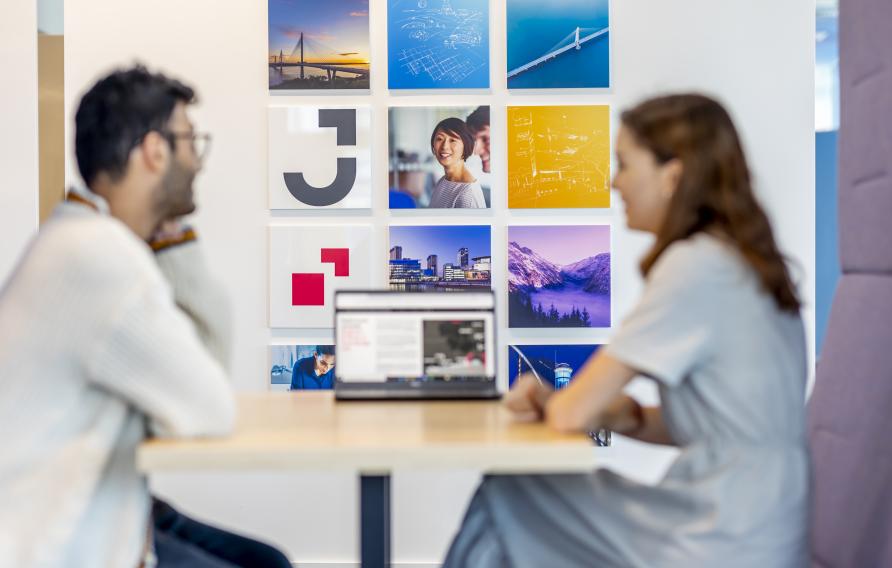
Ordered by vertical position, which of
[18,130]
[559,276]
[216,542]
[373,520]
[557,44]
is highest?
[557,44]

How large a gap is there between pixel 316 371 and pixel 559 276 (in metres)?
0.87

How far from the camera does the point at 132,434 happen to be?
53.5 inches

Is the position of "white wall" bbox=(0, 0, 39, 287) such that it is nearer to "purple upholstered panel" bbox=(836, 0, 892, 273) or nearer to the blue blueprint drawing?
the blue blueprint drawing

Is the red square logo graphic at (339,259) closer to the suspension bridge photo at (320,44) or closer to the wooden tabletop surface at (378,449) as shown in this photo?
the suspension bridge photo at (320,44)

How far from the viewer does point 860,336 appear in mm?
2018

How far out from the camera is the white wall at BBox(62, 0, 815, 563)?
3.04 metres

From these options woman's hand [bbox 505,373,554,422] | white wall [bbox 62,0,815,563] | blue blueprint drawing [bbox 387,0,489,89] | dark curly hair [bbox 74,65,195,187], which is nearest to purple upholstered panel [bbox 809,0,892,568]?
woman's hand [bbox 505,373,554,422]

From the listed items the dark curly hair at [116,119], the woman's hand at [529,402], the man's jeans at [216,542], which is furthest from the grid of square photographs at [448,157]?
the dark curly hair at [116,119]

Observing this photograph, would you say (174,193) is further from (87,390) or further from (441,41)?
(441,41)

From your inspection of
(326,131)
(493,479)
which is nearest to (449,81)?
(326,131)

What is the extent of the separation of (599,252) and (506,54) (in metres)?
0.72

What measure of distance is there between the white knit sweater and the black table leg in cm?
32

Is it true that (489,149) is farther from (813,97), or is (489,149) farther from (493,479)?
(493,479)

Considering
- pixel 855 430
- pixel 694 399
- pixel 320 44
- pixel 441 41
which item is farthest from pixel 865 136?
pixel 320 44
